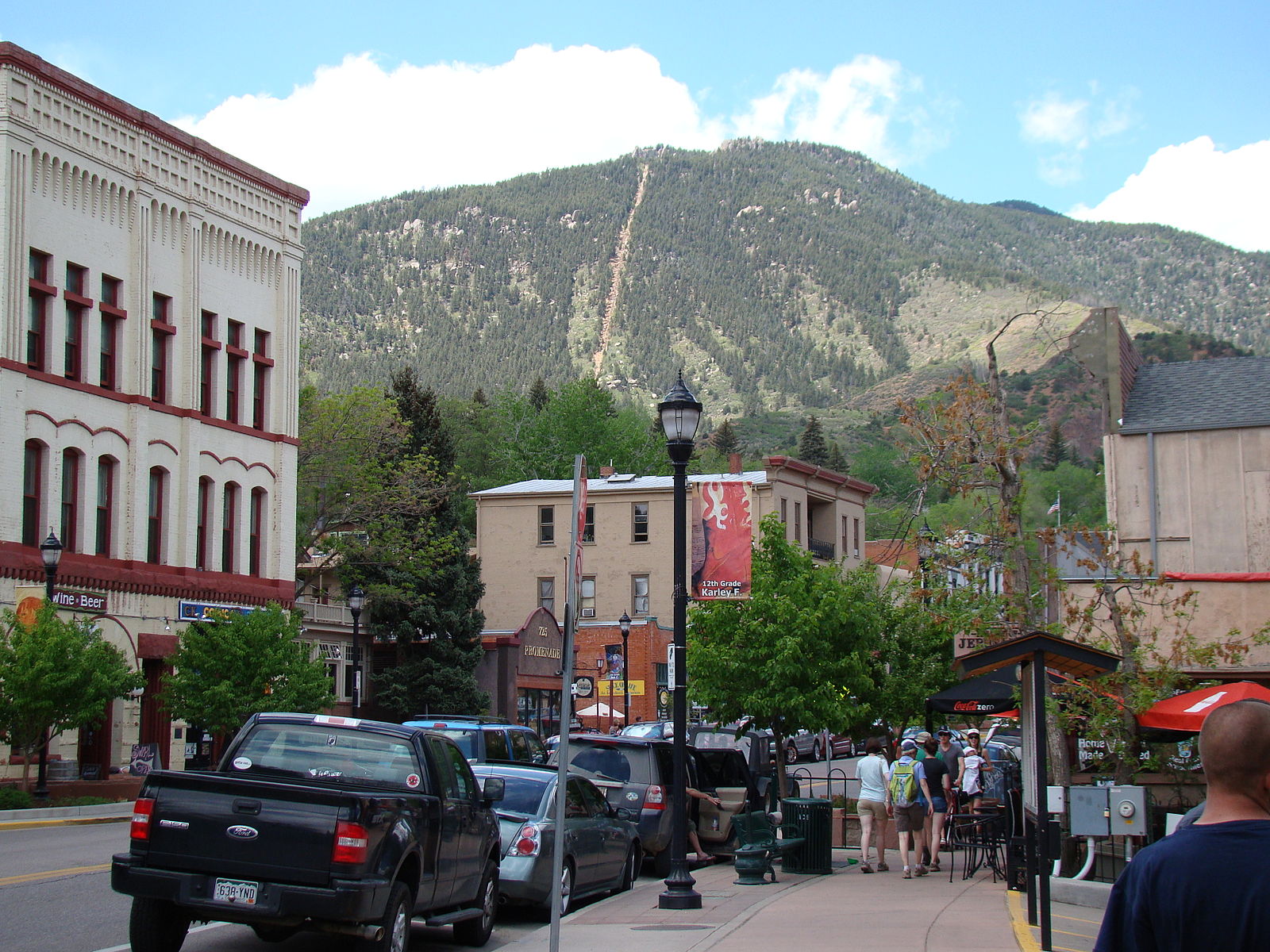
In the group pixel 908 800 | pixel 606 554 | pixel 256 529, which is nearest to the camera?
pixel 908 800

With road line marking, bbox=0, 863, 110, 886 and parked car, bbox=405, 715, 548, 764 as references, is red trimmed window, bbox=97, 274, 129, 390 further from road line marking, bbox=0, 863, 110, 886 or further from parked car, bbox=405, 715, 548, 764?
road line marking, bbox=0, 863, 110, 886

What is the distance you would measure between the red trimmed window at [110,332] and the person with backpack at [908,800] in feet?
80.1

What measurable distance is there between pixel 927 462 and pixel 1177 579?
3684mm

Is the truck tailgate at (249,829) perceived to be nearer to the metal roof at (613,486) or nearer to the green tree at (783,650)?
the green tree at (783,650)

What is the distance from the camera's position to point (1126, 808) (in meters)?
11.5

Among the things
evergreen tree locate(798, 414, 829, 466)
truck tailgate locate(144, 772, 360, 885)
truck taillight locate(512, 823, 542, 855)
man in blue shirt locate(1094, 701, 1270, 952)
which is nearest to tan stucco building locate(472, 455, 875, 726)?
truck taillight locate(512, 823, 542, 855)

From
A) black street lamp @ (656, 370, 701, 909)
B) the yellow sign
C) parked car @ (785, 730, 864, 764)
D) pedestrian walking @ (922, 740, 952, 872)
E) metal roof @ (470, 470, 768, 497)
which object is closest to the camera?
black street lamp @ (656, 370, 701, 909)

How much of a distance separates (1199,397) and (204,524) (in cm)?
2550

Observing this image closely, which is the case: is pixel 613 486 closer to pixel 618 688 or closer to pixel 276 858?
pixel 618 688

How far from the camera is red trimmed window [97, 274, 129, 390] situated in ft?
113

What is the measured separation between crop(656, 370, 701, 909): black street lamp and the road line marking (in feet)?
22.4

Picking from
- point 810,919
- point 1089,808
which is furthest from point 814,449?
point 1089,808

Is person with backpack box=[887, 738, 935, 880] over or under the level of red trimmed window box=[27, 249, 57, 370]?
under

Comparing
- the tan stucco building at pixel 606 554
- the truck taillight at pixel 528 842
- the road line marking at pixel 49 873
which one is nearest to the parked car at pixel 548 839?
the truck taillight at pixel 528 842
